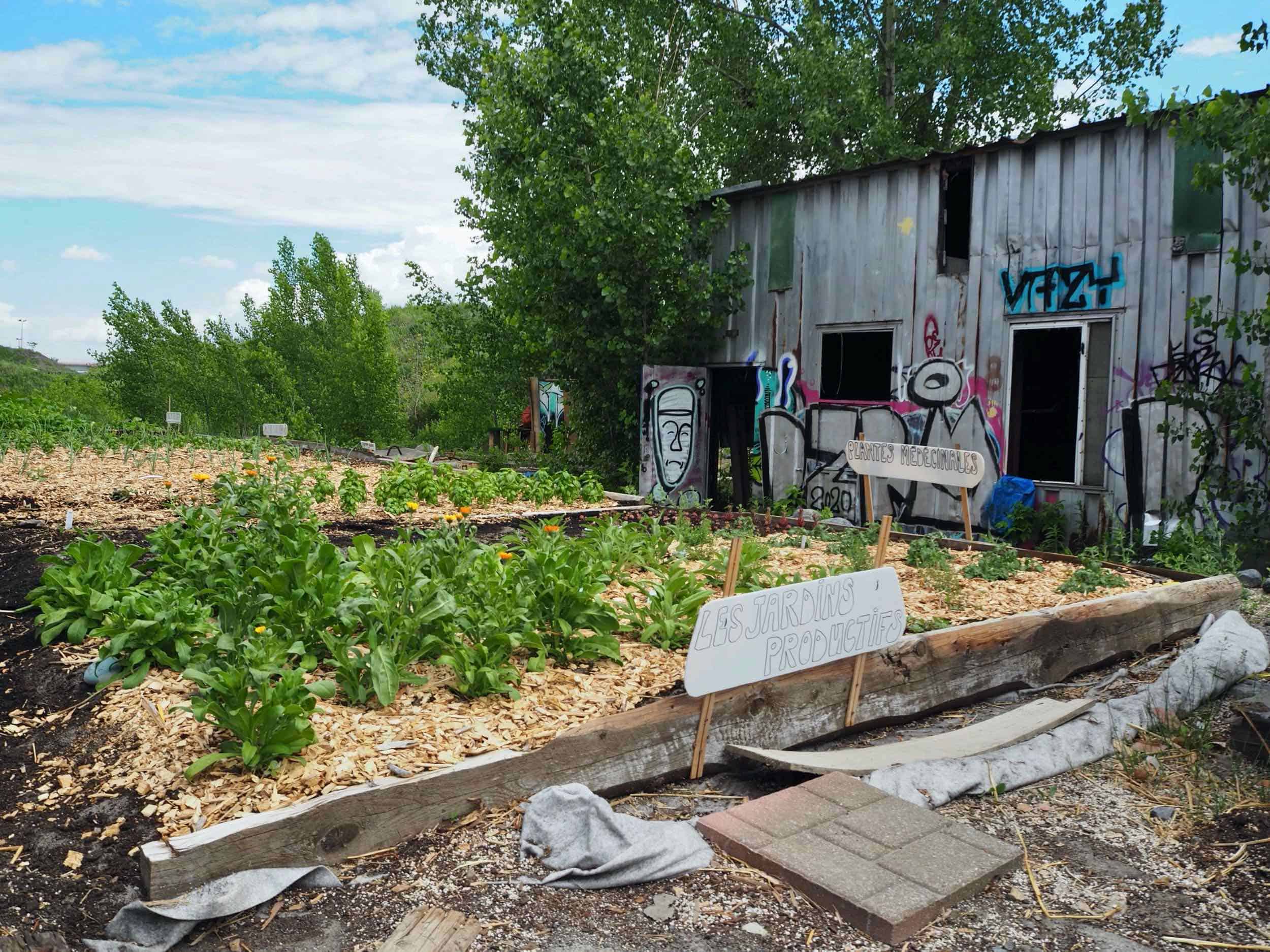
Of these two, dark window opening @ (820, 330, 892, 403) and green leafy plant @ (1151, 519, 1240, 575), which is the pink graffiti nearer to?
dark window opening @ (820, 330, 892, 403)

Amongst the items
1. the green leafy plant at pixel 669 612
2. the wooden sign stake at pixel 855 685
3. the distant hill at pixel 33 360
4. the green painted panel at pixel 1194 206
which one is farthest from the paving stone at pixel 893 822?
the distant hill at pixel 33 360

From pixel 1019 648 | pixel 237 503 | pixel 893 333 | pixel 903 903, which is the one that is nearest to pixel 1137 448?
pixel 893 333

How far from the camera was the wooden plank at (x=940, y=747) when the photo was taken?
3.77 m

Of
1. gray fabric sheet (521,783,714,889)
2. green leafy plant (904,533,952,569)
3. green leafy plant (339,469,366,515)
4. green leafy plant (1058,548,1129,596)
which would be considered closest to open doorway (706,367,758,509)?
green leafy plant (339,469,366,515)

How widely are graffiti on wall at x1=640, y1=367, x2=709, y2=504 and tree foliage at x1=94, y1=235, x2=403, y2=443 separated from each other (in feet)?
32.0

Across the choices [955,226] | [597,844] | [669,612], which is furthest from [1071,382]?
[597,844]

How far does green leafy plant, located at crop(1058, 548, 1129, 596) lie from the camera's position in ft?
19.5

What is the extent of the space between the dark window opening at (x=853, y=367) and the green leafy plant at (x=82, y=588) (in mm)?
8110

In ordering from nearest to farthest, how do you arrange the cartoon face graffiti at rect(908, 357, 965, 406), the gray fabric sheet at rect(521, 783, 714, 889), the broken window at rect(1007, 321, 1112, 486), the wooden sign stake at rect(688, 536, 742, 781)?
the gray fabric sheet at rect(521, 783, 714, 889), the wooden sign stake at rect(688, 536, 742, 781), the broken window at rect(1007, 321, 1112, 486), the cartoon face graffiti at rect(908, 357, 965, 406)

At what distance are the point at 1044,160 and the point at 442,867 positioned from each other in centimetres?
868

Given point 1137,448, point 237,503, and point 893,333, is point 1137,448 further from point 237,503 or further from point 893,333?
point 237,503

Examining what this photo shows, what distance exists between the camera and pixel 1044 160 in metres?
9.08

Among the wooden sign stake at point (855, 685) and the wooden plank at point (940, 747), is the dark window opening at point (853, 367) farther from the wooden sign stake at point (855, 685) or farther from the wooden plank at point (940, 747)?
the wooden sign stake at point (855, 685)

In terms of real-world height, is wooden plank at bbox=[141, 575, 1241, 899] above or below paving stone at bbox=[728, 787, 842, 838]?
above
